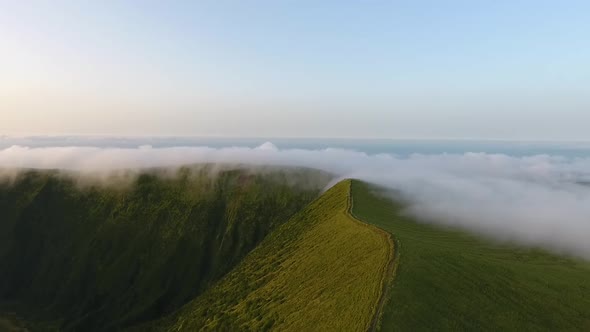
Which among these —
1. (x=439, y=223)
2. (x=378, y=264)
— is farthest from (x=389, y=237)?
(x=439, y=223)

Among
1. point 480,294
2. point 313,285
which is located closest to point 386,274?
point 480,294

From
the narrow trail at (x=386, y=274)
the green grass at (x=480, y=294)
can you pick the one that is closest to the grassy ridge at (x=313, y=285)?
the narrow trail at (x=386, y=274)

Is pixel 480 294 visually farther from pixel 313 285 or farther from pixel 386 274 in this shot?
pixel 313 285

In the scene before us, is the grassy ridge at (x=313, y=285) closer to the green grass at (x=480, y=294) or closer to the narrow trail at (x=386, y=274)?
the narrow trail at (x=386, y=274)

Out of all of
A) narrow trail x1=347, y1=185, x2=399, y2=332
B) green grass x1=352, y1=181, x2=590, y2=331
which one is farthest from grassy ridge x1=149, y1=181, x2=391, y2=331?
green grass x1=352, y1=181, x2=590, y2=331

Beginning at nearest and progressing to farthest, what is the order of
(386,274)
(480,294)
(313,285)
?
1. (386,274)
2. (480,294)
3. (313,285)
